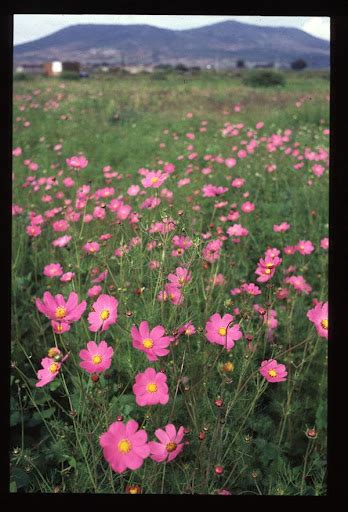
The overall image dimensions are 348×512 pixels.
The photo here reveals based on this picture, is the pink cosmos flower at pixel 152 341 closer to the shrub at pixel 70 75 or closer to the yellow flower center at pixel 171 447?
the yellow flower center at pixel 171 447

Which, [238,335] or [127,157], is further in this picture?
[127,157]

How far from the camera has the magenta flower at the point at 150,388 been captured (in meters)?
0.80

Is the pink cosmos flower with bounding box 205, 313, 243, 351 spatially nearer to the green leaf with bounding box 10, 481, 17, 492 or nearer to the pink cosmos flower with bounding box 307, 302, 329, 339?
the pink cosmos flower with bounding box 307, 302, 329, 339

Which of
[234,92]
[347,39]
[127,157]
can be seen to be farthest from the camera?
[234,92]

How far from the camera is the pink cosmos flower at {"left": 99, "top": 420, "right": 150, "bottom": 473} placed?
74 cm

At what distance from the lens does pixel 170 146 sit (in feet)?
11.7

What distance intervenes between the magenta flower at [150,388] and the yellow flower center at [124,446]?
2.4 inches

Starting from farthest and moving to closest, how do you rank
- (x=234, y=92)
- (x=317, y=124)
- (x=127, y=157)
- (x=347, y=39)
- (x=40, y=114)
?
(x=234, y=92), (x=40, y=114), (x=317, y=124), (x=127, y=157), (x=347, y=39)

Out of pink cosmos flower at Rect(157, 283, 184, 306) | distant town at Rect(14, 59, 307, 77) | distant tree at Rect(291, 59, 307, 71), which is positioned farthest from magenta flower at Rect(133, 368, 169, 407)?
distant tree at Rect(291, 59, 307, 71)

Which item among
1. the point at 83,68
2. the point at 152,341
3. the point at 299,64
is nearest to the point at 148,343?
the point at 152,341
